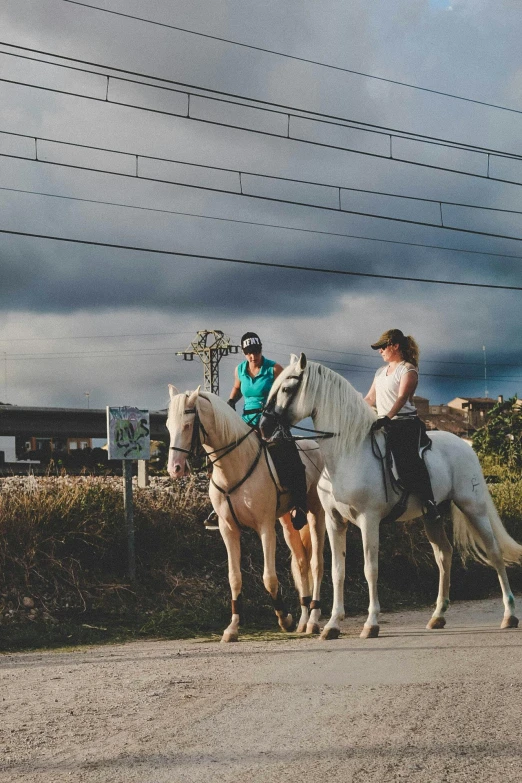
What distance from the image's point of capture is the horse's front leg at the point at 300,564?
30.3 feet

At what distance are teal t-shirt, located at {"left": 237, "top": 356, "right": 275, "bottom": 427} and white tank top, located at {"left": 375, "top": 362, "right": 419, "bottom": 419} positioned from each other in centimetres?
117

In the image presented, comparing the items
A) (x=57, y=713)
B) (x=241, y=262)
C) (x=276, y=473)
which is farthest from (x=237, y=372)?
(x=241, y=262)

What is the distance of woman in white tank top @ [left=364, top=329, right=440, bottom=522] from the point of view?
27.4ft

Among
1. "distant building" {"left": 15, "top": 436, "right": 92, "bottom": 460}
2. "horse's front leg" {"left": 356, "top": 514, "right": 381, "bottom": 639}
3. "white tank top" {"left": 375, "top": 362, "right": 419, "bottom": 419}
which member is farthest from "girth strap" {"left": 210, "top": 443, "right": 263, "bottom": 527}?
"distant building" {"left": 15, "top": 436, "right": 92, "bottom": 460}

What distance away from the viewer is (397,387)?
8.67 m

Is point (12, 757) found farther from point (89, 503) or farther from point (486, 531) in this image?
point (89, 503)

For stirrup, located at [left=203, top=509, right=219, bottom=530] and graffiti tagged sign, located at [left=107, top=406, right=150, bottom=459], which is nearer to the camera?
stirrup, located at [left=203, top=509, right=219, bottom=530]

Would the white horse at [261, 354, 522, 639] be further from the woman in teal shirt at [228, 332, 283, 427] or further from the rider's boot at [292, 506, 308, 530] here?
the woman in teal shirt at [228, 332, 283, 427]

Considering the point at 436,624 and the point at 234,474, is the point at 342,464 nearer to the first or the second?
the point at 234,474

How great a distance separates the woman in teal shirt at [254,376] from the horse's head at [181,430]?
1161mm

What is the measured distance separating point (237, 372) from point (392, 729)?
17.4 ft

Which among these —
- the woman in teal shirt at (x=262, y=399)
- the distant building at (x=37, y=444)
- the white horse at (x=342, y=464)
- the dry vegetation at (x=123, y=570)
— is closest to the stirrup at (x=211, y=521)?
the woman in teal shirt at (x=262, y=399)

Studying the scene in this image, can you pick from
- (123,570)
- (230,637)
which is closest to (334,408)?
(230,637)

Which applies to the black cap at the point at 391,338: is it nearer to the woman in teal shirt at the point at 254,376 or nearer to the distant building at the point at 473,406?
the woman in teal shirt at the point at 254,376
